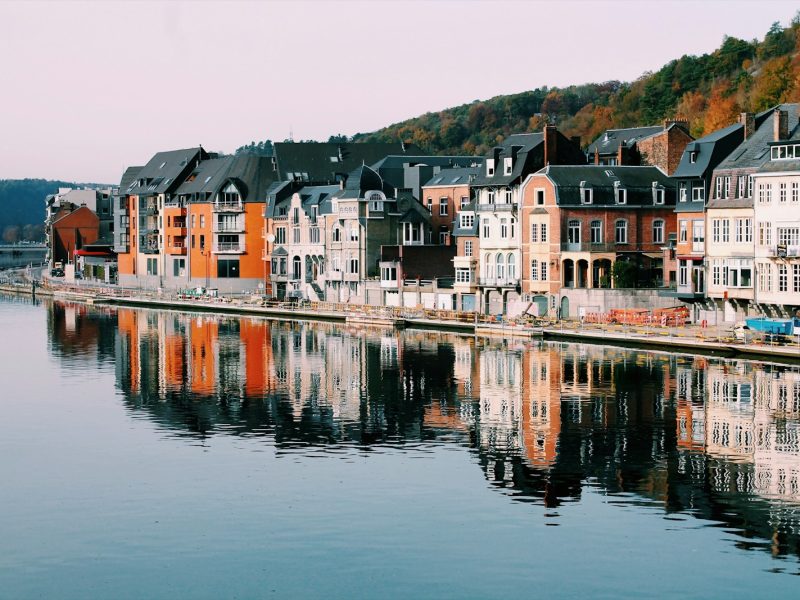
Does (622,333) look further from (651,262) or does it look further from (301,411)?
(301,411)

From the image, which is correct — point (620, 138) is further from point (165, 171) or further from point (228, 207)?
point (165, 171)

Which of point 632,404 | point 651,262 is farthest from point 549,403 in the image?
point 651,262

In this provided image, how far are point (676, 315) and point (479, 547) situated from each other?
165 ft

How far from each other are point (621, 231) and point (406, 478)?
52.5 metres

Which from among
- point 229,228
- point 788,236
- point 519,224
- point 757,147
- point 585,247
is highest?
point 757,147

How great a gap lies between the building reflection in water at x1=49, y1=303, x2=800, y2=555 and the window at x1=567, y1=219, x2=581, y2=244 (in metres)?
10.8

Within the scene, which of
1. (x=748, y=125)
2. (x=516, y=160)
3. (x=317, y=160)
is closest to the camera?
(x=748, y=125)

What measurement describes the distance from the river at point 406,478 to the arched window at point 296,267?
46.3 meters

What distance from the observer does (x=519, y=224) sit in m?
97.0

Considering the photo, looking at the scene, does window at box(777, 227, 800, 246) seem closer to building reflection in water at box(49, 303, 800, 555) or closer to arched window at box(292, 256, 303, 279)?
building reflection in water at box(49, 303, 800, 555)

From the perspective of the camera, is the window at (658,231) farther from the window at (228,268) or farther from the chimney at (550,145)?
the window at (228,268)

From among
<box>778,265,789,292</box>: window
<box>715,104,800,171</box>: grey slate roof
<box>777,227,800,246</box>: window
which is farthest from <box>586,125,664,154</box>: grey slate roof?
<box>778,265,789,292</box>: window

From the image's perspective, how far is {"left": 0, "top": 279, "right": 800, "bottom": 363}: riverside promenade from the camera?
73.6 m

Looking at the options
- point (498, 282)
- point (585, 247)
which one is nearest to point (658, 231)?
point (585, 247)
